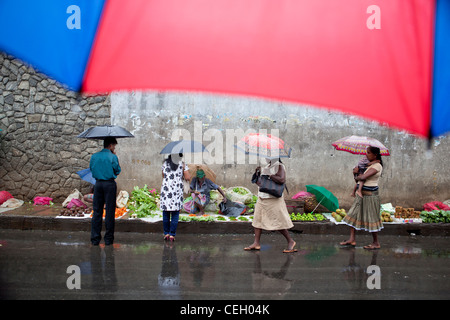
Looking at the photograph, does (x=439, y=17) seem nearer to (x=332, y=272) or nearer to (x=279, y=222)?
(x=332, y=272)

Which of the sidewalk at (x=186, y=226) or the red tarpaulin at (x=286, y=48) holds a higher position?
the red tarpaulin at (x=286, y=48)

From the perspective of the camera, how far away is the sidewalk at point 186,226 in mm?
8656

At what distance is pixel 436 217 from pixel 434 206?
83 centimetres

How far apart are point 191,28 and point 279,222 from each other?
20.3 feet

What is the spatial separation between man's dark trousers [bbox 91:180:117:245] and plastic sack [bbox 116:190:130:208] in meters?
2.25

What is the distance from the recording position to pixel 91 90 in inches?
46.2

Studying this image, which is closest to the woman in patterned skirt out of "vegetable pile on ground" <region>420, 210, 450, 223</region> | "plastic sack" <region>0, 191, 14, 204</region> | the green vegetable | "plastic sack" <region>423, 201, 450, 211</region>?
the green vegetable

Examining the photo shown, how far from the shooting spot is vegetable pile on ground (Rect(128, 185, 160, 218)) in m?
9.14

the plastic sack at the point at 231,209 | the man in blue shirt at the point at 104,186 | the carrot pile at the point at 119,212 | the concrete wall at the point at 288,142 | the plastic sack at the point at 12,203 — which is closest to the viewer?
the man in blue shirt at the point at 104,186

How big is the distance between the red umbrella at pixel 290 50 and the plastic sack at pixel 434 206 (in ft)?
32.1

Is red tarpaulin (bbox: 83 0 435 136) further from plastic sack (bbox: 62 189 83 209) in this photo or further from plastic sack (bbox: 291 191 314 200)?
plastic sack (bbox: 62 189 83 209)

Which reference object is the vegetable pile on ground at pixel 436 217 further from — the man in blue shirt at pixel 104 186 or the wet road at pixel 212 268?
the man in blue shirt at pixel 104 186


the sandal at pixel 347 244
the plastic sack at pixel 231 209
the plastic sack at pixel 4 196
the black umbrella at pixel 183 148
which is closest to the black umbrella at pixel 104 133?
the black umbrella at pixel 183 148

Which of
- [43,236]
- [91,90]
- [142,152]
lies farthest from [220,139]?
→ [91,90]
